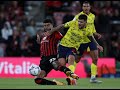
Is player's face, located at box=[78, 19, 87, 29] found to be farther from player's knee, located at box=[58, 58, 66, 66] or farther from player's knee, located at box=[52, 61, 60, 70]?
player's knee, located at box=[52, 61, 60, 70]

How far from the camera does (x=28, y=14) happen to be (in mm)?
26125

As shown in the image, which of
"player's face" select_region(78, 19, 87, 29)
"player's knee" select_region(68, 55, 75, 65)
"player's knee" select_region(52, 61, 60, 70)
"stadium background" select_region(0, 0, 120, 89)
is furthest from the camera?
"stadium background" select_region(0, 0, 120, 89)

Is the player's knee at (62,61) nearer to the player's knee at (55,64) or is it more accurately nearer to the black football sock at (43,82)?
the player's knee at (55,64)

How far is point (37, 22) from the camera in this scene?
25938 mm

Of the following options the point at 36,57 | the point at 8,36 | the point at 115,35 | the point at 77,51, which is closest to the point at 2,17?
the point at 8,36

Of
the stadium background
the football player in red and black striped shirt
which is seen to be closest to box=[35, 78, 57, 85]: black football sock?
the football player in red and black striped shirt

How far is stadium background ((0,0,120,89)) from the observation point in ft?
76.7

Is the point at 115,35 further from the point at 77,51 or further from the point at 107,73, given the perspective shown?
the point at 77,51

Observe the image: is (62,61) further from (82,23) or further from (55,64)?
(82,23)

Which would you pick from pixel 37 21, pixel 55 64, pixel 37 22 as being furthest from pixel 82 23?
pixel 37 21

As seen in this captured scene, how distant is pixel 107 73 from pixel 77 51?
6.82 m

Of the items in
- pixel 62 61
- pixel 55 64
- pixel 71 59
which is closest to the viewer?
pixel 55 64

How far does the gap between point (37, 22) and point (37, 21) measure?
0.12 metres

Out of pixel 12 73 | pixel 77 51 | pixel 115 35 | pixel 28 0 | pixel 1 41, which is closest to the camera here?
pixel 77 51
